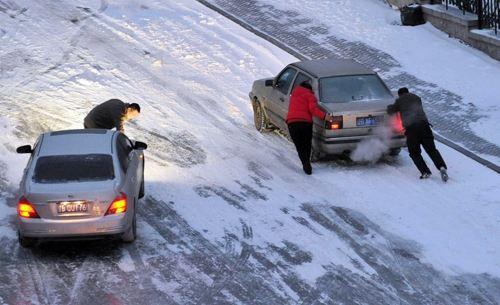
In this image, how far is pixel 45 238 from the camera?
38.3ft

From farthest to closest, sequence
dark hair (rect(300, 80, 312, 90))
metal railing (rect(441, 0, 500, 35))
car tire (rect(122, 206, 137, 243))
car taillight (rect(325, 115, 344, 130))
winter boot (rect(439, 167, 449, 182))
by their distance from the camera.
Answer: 1. metal railing (rect(441, 0, 500, 35))
2. dark hair (rect(300, 80, 312, 90))
3. car taillight (rect(325, 115, 344, 130))
4. winter boot (rect(439, 167, 449, 182))
5. car tire (rect(122, 206, 137, 243))

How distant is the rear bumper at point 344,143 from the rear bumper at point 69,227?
16.1 ft

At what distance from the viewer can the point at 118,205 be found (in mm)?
11875

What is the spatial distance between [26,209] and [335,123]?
584 cm

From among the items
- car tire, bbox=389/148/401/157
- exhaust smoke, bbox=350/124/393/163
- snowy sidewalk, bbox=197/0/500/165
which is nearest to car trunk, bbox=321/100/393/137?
exhaust smoke, bbox=350/124/393/163

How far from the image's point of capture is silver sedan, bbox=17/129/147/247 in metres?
11.6

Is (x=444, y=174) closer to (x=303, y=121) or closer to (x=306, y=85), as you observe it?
(x=303, y=121)

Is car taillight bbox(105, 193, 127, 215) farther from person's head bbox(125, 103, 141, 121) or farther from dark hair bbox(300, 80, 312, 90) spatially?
dark hair bbox(300, 80, 312, 90)

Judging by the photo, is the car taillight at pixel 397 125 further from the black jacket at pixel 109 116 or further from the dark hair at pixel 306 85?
the black jacket at pixel 109 116

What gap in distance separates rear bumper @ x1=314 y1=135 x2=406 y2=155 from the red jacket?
0.44 meters

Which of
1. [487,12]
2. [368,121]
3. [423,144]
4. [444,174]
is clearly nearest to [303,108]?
[368,121]

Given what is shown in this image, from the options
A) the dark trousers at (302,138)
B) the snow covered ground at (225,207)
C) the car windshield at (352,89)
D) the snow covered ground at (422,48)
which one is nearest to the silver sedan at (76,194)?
the snow covered ground at (225,207)

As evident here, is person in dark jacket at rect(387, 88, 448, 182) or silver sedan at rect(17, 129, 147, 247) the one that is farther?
person in dark jacket at rect(387, 88, 448, 182)

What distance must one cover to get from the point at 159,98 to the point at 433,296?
1018 centimetres
